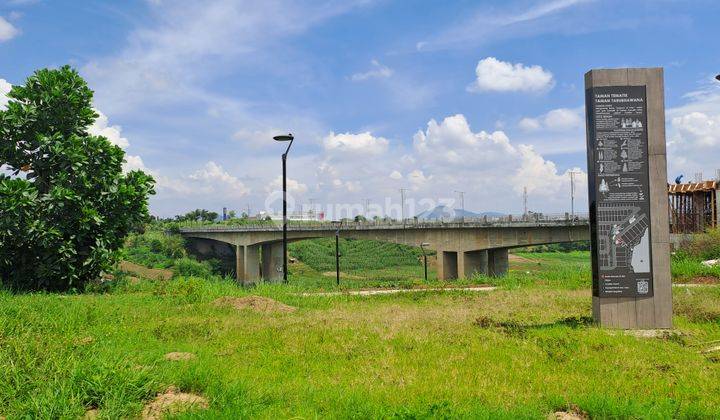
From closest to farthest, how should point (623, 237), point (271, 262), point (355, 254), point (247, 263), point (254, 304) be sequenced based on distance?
1. point (623, 237)
2. point (254, 304)
3. point (247, 263)
4. point (271, 262)
5. point (355, 254)

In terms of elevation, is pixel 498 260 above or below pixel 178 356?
below

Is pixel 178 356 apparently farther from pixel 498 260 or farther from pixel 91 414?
pixel 498 260

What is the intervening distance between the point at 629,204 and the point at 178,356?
9.95 meters

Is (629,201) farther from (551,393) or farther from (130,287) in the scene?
(130,287)

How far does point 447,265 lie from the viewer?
5250 cm

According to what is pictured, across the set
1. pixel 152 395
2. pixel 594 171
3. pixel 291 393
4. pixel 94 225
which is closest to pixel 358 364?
pixel 291 393

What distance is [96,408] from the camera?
558cm

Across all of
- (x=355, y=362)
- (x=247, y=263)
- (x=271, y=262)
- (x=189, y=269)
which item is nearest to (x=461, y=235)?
(x=247, y=263)

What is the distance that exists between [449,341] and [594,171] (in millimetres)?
5157

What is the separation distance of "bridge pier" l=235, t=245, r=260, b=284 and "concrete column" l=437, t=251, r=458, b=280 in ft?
97.5

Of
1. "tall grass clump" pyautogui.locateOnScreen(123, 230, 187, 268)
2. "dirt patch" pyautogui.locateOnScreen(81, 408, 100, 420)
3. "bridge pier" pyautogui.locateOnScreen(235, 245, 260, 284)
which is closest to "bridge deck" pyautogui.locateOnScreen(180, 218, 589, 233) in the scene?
"bridge pier" pyautogui.locateOnScreen(235, 245, 260, 284)

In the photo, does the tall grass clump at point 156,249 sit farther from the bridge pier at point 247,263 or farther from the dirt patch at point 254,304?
the dirt patch at point 254,304

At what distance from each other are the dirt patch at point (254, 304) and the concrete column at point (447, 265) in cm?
3854

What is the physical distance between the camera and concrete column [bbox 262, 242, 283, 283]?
75688mm
